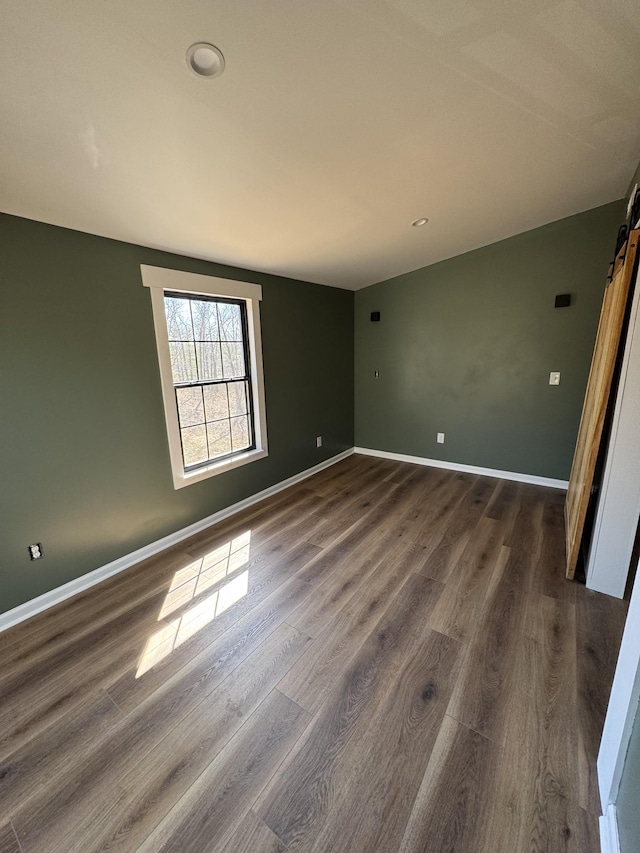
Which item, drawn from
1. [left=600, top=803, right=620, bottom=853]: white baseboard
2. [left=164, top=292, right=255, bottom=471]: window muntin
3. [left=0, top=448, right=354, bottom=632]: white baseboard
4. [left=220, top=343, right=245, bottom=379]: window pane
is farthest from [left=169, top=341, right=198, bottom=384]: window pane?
[left=600, top=803, right=620, bottom=853]: white baseboard

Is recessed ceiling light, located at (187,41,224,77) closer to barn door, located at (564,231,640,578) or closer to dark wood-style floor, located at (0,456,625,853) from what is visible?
barn door, located at (564,231,640,578)

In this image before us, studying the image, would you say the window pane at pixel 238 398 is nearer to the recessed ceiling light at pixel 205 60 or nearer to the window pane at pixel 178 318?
the window pane at pixel 178 318

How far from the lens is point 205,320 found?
109 inches

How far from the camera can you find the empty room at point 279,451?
1062 millimetres

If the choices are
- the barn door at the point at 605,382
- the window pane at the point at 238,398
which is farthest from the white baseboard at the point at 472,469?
the window pane at the point at 238,398

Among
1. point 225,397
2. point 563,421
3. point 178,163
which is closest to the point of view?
point 178,163

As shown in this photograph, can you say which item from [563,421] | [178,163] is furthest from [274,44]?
[563,421]

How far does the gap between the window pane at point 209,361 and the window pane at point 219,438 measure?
43cm

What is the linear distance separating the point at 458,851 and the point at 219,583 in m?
1.64

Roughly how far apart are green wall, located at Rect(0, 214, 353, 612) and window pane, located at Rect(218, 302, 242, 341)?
0.27 meters

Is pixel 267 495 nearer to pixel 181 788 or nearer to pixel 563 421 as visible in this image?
pixel 181 788

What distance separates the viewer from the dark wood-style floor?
1045 millimetres

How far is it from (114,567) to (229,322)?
215 cm

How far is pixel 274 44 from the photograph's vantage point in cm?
109
